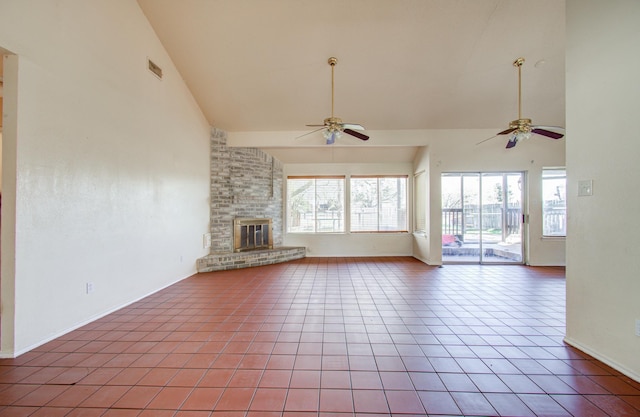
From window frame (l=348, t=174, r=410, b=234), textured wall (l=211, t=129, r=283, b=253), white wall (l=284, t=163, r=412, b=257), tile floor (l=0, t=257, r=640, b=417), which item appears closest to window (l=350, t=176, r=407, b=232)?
window frame (l=348, t=174, r=410, b=234)

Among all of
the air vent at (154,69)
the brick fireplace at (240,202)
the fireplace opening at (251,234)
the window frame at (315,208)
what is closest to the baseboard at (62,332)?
the brick fireplace at (240,202)

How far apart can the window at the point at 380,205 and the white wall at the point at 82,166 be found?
4360mm

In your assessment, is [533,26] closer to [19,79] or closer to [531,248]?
[531,248]

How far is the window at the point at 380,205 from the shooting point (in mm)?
7066

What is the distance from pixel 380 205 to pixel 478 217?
225 centimetres

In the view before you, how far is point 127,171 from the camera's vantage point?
3398 millimetres

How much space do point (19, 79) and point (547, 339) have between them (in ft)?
17.0

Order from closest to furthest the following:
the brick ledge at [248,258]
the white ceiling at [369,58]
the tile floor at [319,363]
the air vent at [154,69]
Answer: the tile floor at [319,363], the white ceiling at [369,58], the air vent at [154,69], the brick ledge at [248,258]

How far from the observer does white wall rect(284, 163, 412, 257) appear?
22.9ft

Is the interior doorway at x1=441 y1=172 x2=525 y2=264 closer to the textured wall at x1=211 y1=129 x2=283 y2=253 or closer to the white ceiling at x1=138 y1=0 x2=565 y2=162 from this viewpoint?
the white ceiling at x1=138 y1=0 x2=565 y2=162

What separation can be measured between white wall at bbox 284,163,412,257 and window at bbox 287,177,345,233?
17cm

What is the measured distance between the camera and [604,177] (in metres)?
2.15

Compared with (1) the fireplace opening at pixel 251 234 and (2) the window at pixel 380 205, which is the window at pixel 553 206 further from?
(1) the fireplace opening at pixel 251 234

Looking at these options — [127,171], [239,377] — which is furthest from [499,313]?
[127,171]
